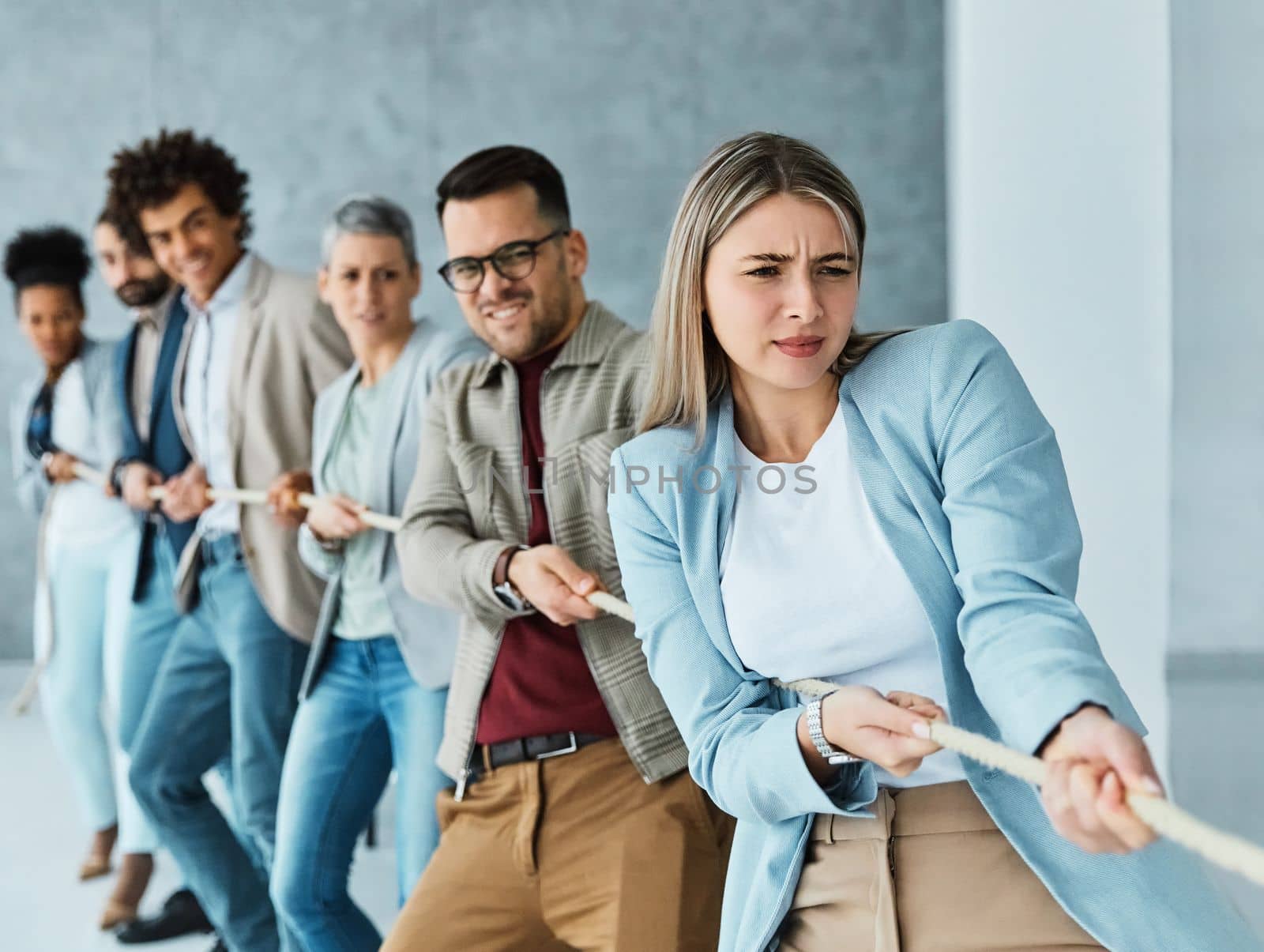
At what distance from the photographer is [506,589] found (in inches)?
78.2

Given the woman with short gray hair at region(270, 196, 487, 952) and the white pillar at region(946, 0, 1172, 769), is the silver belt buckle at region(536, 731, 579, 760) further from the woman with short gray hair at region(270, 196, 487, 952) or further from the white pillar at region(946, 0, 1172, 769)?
the white pillar at region(946, 0, 1172, 769)

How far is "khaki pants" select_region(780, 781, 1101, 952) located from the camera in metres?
1.27

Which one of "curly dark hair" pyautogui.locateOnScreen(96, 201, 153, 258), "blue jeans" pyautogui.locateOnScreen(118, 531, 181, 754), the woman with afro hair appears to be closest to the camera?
"blue jeans" pyautogui.locateOnScreen(118, 531, 181, 754)

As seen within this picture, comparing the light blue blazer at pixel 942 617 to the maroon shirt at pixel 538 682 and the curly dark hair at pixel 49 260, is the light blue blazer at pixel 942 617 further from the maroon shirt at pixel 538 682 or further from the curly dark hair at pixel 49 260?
the curly dark hair at pixel 49 260

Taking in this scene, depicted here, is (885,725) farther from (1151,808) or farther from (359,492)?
(359,492)

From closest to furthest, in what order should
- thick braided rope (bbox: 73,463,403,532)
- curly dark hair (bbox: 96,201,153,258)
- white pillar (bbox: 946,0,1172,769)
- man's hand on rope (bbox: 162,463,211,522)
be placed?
white pillar (bbox: 946,0,1172,769) < thick braided rope (bbox: 73,463,403,532) < man's hand on rope (bbox: 162,463,211,522) < curly dark hair (bbox: 96,201,153,258)

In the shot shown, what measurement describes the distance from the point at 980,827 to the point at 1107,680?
10.1 inches

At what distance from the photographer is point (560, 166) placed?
639 centimetres

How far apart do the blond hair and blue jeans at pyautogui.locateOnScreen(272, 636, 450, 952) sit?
1.12 m

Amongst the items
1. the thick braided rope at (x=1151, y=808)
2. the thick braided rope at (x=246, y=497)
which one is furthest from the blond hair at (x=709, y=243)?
the thick braided rope at (x=246, y=497)

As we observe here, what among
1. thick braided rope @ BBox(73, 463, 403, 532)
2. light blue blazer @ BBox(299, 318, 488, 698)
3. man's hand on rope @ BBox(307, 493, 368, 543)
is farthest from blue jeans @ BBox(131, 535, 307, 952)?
man's hand on rope @ BBox(307, 493, 368, 543)

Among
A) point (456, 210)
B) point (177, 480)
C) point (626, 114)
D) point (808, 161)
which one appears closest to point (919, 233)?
point (626, 114)

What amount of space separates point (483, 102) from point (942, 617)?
5604mm

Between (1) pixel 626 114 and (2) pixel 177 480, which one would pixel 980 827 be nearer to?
(2) pixel 177 480
